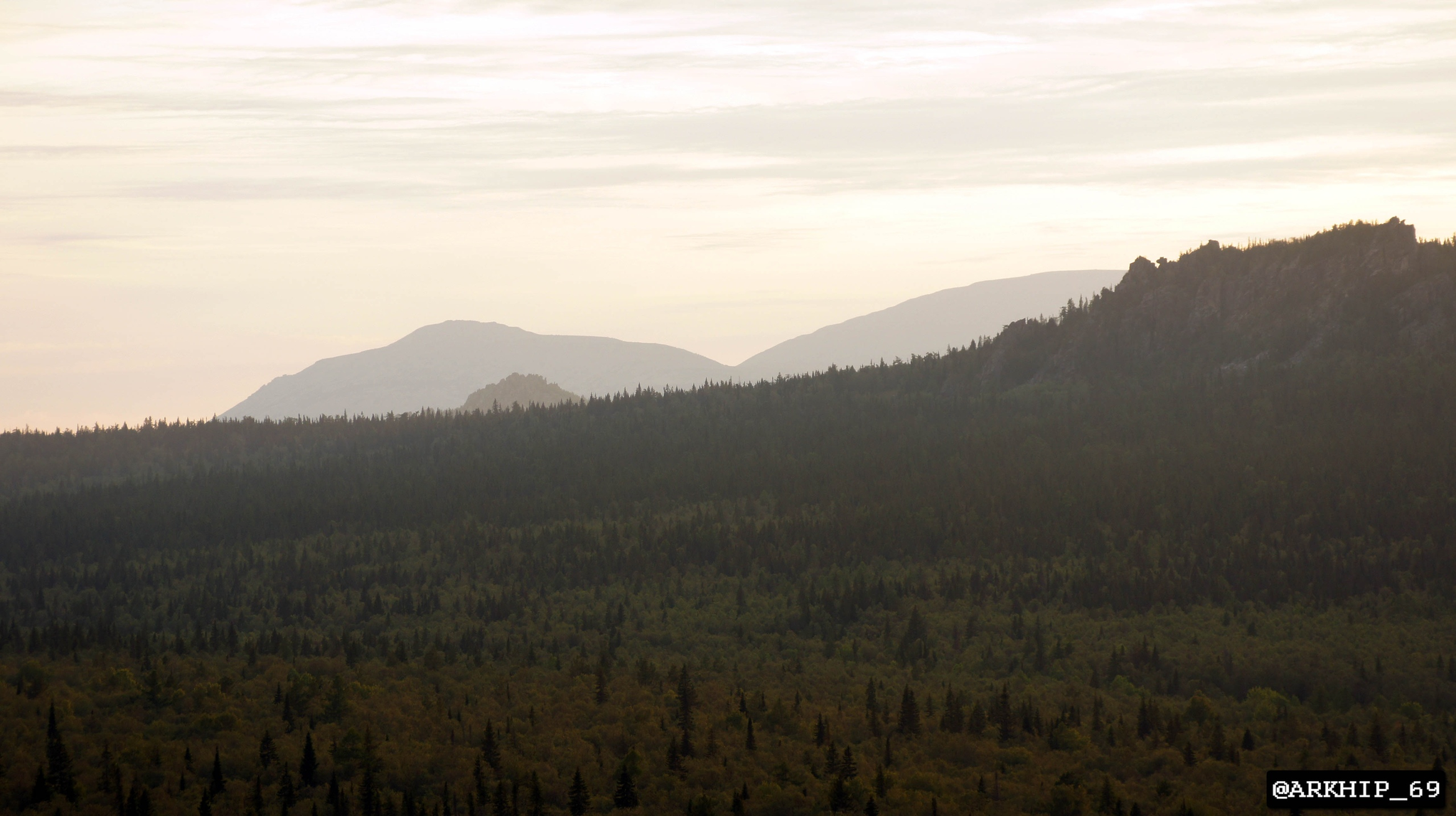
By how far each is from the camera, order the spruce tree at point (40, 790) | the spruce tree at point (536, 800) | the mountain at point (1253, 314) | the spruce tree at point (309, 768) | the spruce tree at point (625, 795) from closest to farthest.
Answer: the spruce tree at point (40, 790) → the spruce tree at point (536, 800) → the spruce tree at point (625, 795) → the spruce tree at point (309, 768) → the mountain at point (1253, 314)

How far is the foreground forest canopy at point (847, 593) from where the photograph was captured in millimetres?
63438

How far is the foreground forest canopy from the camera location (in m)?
63.4

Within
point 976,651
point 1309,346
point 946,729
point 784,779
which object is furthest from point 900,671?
point 1309,346

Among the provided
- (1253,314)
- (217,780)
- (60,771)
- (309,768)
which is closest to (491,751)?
(309,768)

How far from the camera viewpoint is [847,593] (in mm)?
120438

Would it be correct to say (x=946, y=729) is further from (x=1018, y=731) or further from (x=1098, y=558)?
(x=1098, y=558)

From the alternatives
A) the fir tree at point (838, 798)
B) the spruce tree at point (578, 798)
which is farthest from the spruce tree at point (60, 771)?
the fir tree at point (838, 798)

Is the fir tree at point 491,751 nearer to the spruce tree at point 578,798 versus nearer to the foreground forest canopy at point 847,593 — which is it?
the foreground forest canopy at point 847,593

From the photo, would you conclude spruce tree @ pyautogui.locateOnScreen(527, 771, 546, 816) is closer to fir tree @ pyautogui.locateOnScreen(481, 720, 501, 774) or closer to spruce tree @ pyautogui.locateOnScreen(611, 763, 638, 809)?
spruce tree @ pyautogui.locateOnScreen(611, 763, 638, 809)

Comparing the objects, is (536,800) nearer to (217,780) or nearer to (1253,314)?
(217,780)

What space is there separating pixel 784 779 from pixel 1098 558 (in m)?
70.1

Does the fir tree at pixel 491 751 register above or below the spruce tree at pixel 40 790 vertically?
below

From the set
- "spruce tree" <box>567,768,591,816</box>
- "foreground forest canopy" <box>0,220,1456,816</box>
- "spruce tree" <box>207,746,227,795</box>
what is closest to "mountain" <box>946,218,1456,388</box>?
"foreground forest canopy" <box>0,220,1456,816</box>

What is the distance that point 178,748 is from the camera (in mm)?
63406
